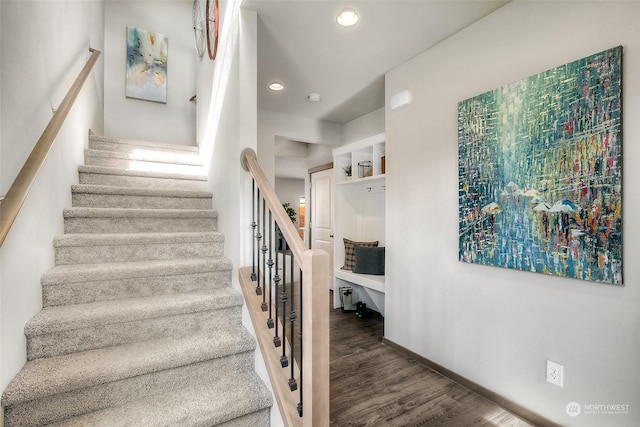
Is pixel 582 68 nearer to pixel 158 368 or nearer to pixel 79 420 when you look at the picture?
pixel 158 368

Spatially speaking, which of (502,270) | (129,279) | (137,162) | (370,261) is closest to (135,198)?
(137,162)

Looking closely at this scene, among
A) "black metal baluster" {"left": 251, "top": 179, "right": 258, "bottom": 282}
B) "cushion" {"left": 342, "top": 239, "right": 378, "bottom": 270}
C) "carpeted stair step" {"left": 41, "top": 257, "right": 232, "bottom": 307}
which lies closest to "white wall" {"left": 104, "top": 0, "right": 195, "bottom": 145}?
"cushion" {"left": 342, "top": 239, "right": 378, "bottom": 270}

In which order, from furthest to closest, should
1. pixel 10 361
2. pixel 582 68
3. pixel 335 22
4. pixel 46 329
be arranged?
pixel 335 22 < pixel 582 68 < pixel 46 329 < pixel 10 361

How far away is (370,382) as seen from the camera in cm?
222

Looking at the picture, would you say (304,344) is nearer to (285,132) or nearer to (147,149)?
(147,149)

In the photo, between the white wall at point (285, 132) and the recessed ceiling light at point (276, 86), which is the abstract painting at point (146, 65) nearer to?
the white wall at point (285, 132)

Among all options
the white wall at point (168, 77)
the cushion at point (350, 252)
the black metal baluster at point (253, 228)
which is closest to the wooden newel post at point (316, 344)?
the black metal baluster at point (253, 228)

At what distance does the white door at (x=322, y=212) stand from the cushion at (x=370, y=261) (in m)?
1.37

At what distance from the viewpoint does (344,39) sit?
235 centimetres

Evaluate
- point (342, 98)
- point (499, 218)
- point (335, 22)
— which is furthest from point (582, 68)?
point (342, 98)

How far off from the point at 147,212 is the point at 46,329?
99cm

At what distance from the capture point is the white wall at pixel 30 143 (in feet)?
3.91

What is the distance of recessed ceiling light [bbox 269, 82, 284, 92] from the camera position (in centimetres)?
316

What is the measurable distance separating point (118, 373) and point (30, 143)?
1146 millimetres
